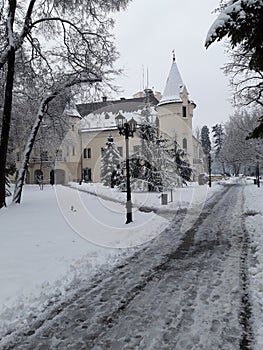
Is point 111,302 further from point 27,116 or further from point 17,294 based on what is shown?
point 27,116

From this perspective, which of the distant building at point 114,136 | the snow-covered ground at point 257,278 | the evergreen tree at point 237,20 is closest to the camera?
the snow-covered ground at point 257,278

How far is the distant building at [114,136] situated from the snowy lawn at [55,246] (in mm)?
26527

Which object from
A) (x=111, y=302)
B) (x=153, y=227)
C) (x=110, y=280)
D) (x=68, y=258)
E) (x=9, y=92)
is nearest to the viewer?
(x=111, y=302)

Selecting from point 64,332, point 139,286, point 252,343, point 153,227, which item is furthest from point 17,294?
point 153,227

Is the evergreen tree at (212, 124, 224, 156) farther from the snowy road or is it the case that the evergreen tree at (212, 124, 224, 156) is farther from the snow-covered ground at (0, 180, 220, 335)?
the snowy road

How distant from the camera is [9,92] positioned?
46.0 ft

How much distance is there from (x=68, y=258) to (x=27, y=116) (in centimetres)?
1561

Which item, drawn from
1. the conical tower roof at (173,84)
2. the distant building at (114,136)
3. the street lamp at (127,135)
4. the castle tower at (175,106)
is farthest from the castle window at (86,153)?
the street lamp at (127,135)

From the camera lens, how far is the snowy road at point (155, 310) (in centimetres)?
408

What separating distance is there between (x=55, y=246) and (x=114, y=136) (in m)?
44.1

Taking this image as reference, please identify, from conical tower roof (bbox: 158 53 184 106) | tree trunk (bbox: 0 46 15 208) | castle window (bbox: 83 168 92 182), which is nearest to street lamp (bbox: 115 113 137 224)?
tree trunk (bbox: 0 46 15 208)

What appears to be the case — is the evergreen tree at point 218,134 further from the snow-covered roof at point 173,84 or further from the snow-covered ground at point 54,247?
the snow-covered ground at point 54,247

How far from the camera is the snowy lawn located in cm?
563

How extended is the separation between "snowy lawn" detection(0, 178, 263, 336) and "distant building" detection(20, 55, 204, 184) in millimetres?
26527
